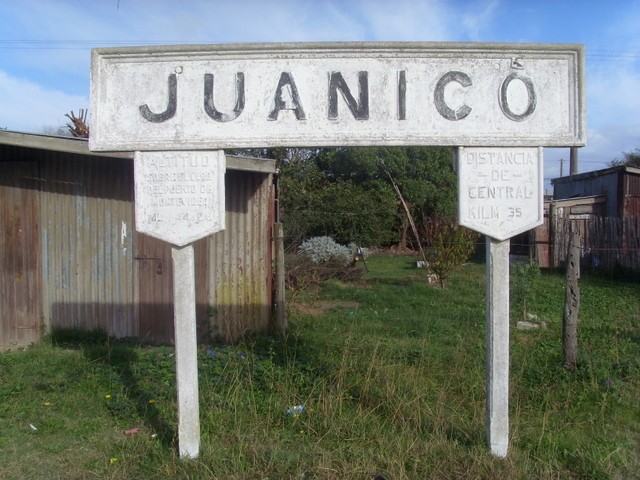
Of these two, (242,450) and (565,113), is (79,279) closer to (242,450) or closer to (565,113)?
(242,450)

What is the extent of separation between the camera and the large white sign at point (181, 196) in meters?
4.06

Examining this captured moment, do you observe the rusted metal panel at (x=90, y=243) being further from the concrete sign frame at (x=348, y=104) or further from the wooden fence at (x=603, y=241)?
the wooden fence at (x=603, y=241)

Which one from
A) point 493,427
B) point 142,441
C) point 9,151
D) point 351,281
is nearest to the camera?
point 493,427

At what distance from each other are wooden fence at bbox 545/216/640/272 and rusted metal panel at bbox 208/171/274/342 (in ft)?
34.4

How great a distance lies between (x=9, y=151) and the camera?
7.87 meters

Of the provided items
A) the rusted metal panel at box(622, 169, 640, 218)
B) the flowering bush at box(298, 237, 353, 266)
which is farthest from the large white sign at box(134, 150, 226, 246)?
the rusted metal panel at box(622, 169, 640, 218)

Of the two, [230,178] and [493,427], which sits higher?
[230,178]

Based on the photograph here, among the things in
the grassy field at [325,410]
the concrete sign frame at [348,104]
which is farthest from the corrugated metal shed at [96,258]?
the concrete sign frame at [348,104]

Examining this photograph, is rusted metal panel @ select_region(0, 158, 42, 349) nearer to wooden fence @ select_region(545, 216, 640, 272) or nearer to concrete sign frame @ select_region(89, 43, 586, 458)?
concrete sign frame @ select_region(89, 43, 586, 458)

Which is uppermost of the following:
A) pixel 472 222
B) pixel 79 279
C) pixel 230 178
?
pixel 230 178

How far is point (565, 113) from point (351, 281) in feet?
36.9

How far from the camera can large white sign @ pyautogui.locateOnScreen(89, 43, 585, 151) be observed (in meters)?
4.08

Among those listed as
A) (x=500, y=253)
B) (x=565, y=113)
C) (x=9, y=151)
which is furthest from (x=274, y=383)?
(x=9, y=151)

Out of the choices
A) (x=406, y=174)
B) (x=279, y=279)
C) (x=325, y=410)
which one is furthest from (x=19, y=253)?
(x=406, y=174)
